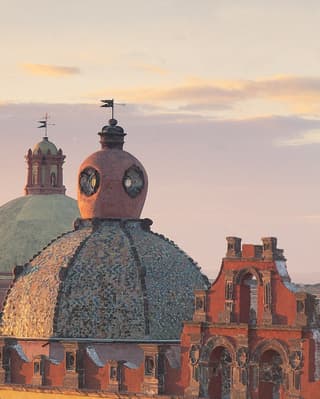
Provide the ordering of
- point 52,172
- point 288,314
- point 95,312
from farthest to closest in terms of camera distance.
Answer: point 52,172, point 95,312, point 288,314

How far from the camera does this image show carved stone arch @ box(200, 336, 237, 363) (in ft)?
234

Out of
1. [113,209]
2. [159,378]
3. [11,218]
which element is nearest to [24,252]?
[11,218]

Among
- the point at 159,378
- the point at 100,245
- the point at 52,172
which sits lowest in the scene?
the point at 159,378

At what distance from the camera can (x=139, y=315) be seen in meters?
77.0

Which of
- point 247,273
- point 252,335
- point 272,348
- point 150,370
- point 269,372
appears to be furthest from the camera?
point 150,370

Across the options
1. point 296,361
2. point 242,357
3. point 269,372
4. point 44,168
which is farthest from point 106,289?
point 44,168

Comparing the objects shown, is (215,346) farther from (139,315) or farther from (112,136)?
(112,136)

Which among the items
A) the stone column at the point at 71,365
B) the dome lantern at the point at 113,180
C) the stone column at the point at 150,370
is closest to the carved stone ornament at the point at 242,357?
the stone column at the point at 150,370

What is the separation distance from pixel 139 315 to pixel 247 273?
7.39 m

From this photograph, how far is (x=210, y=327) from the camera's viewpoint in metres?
71.8

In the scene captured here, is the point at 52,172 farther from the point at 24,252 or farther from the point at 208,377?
the point at 208,377

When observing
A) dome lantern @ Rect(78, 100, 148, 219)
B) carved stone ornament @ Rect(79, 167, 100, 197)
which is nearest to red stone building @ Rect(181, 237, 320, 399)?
dome lantern @ Rect(78, 100, 148, 219)

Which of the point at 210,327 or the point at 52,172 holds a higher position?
the point at 52,172

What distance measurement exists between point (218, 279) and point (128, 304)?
6.37m
